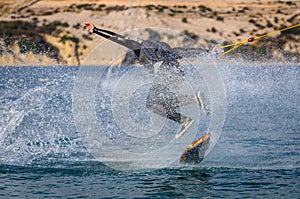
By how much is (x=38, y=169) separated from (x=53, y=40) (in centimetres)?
7336

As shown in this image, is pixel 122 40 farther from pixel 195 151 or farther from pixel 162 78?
pixel 195 151

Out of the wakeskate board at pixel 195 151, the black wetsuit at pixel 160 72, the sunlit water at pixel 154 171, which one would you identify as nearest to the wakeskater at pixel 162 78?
the black wetsuit at pixel 160 72

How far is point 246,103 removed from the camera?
2430cm

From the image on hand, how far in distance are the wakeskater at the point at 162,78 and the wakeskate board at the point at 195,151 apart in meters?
0.39

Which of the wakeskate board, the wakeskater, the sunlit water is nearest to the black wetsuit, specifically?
the wakeskater

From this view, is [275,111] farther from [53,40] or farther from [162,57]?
[53,40]

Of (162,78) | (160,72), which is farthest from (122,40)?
(162,78)

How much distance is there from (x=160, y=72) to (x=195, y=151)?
1.67 m

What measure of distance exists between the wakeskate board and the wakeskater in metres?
0.39

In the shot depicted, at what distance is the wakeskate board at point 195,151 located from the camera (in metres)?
10.9

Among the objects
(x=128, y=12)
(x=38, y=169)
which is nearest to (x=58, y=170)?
(x=38, y=169)

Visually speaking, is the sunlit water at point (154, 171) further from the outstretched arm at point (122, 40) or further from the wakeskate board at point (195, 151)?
the outstretched arm at point (122, 40)

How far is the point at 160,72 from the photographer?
35.3 ft

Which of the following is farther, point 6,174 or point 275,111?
point 275,111
